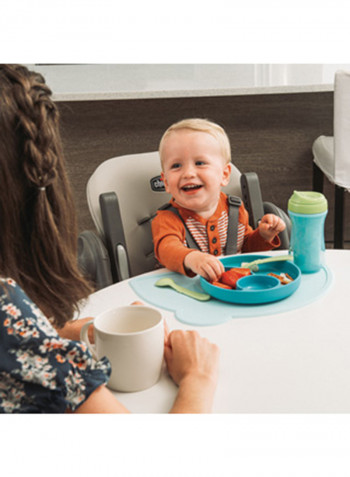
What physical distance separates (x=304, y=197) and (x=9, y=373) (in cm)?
69

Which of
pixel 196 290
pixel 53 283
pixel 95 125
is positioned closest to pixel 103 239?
pixel 196 290

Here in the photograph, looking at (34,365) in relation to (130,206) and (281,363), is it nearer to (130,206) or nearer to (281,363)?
(281,363)

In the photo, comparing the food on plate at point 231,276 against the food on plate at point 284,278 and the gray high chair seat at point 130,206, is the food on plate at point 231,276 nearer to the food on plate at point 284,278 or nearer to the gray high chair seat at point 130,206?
the food on plate at point 284,278

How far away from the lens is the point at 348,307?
96 centimetres

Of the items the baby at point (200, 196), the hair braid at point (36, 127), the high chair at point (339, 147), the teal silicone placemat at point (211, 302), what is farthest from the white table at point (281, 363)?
the high chair at point (339, 147)

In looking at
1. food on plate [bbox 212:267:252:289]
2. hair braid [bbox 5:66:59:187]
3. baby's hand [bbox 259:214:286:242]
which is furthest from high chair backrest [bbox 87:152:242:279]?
hair braid [bbox 5:66:59:187]

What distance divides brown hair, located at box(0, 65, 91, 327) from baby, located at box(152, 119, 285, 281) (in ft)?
1.81

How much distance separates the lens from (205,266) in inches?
42.5

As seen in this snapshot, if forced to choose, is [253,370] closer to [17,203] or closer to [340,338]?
[340,338]

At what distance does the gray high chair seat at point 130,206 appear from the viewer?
1463 mm

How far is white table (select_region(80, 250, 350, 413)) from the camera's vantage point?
0.71m

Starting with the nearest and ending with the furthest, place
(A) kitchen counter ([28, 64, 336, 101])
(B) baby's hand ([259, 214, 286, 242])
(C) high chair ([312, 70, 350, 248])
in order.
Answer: (B) baby's hand ([259, 214, 286, 242])
(C) high chair ([312, 70, 350, 248])
(A) kitchen counter ([28, 64, 336, 101])

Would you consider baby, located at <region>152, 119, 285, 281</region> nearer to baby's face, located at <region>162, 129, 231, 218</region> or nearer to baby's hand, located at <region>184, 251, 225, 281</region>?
baby's face, located at <region>162, 129, 231, 218</region>

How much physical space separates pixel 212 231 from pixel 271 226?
0.62ft
